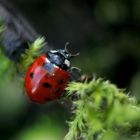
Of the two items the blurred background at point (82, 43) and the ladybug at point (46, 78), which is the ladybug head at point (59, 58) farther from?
the blurred background at point (82, 43)

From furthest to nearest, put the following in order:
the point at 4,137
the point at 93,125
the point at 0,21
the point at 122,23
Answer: the point at 122,23 < the point at 4,137 < the point at 0,21 < the point at 93,125

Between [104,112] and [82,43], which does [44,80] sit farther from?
[82,43]

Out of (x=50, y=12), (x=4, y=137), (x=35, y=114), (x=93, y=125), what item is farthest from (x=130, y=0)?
(x=93, y=125)

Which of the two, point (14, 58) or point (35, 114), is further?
point (35, 114)

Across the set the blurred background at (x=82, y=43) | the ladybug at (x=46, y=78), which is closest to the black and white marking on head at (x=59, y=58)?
the ladybug at (x=46, y=78)

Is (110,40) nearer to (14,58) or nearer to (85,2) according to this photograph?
(85,2)
